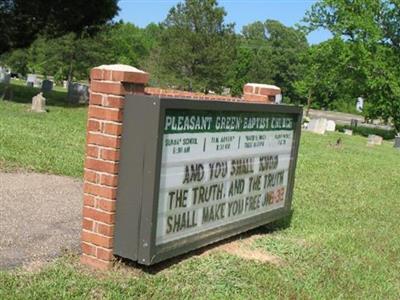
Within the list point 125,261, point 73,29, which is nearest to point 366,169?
point 125,261

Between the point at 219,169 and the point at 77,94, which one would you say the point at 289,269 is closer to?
the point at 219,169

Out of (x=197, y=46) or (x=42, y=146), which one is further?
(x=197, y=46)

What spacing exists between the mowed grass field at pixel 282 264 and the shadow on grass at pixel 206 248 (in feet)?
0.08

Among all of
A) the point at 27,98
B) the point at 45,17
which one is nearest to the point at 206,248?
the point at 27,98

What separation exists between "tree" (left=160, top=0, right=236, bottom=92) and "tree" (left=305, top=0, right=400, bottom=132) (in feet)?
23.1

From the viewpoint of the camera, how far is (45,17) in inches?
1028

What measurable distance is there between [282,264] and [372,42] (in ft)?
121

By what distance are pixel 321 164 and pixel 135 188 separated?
10.1 m

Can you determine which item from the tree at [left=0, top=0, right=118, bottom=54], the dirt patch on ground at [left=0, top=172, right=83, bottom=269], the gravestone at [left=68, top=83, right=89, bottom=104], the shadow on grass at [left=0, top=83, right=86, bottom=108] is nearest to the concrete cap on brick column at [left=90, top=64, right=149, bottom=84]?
the dirt patch on ground at [left=0, top=172, right=83, bottom=269]

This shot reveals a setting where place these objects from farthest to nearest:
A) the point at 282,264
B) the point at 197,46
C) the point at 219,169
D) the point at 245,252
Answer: the point at 197,46, the point at 245,252, the point at 282,264, the point at 219,169

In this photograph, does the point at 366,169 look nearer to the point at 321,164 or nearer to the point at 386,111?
the point at 321,164

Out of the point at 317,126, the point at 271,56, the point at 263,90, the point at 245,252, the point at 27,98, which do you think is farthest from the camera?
the point at 271,56

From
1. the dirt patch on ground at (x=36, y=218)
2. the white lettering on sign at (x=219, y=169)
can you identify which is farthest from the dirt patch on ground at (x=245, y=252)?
the dirt patch on ground at (x=36, y=218)

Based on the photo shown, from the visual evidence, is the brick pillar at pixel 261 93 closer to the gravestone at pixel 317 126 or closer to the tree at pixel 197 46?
the gravestone at pixel 317 126
